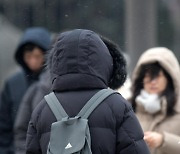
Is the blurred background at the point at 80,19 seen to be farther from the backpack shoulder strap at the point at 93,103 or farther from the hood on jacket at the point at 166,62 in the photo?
the backpack shoulder strap at the point at 93,103

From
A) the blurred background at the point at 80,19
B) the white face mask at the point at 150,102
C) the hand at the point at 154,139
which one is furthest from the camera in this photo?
the blurred background at the point at 80,19

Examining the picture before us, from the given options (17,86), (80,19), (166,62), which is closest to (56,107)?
(166,62)

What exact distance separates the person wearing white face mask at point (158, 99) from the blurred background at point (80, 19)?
81.0 inches

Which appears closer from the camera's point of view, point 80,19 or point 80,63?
point 80,63

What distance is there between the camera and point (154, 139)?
5.57 metres

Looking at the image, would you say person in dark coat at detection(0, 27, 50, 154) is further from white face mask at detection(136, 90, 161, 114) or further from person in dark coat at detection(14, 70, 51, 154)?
white face mask at detection(136, 90, 161, 114)

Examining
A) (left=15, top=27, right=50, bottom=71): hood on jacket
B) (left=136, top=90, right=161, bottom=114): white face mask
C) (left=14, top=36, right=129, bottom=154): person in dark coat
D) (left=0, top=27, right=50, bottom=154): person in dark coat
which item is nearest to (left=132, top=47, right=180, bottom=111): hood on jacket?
(left=136, top=90, right=161, bottom=114): white face mask

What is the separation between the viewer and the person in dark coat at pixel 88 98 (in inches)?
168

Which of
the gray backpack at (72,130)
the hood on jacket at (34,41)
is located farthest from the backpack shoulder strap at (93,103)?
the hood on jacket at (34,41)

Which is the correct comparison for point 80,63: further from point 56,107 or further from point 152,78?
point 152,78

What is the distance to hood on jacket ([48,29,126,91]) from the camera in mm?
4328

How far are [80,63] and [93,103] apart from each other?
0.71 feet

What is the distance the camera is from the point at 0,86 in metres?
9.14

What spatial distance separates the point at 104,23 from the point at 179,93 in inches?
115
